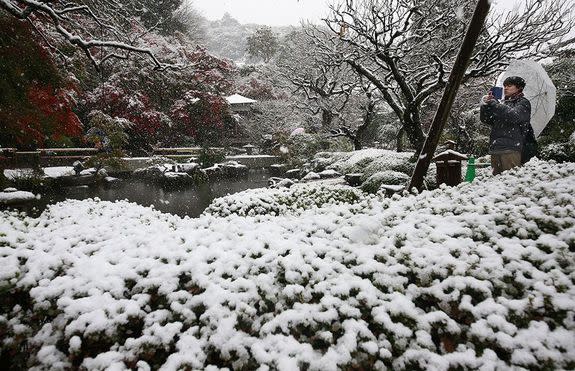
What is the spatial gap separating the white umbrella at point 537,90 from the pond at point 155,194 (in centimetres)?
865

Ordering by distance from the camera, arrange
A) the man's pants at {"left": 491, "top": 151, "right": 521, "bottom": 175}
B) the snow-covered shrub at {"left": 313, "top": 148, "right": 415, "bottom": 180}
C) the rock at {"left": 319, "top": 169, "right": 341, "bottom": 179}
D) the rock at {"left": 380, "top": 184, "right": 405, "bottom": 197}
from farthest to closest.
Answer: the rock at {"left": 319, "top": 169, "right": 341, "bottom": 179}, the snow-covered shrub at {"left": 313, "top": 148, "right": 415, "bottom": 180}, the rock at {"left": 380, "top": 184, "right": 405, "bottom": 197}, the man's pants at {"left": 491, "top": 151, "right": 521, "bottom": 175}

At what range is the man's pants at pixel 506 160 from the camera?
523cm

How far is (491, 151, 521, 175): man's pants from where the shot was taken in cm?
523

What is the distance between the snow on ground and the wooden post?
2.33 meters

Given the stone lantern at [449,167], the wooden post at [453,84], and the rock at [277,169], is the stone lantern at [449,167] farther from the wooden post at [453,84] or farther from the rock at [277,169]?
the rock at [277,169]

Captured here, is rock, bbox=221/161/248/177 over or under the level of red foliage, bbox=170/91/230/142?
under

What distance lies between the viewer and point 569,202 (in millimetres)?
2689

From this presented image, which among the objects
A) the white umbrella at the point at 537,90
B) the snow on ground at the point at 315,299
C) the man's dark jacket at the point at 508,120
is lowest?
the snow on ground at the point at 315,299

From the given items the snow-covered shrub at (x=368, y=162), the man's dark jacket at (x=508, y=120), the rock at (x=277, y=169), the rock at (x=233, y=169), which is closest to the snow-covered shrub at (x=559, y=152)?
the snow-covered shrub at (x=368, y=162)

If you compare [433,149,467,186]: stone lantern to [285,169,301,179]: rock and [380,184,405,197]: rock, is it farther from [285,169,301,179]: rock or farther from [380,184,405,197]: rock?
[285,169,301,179]: rock

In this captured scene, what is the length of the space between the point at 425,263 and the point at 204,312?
162cm

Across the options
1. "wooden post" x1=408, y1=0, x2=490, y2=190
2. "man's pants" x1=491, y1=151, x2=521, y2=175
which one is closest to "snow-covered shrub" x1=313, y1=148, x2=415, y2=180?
"man's pants" x1=491, y1=151, x2=521, y2=175

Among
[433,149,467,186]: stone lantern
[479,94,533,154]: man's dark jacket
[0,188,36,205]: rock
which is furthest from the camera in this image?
[0,188,36,205]: rock

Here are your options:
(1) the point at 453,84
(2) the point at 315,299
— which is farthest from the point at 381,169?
(2) the point at 315,299
